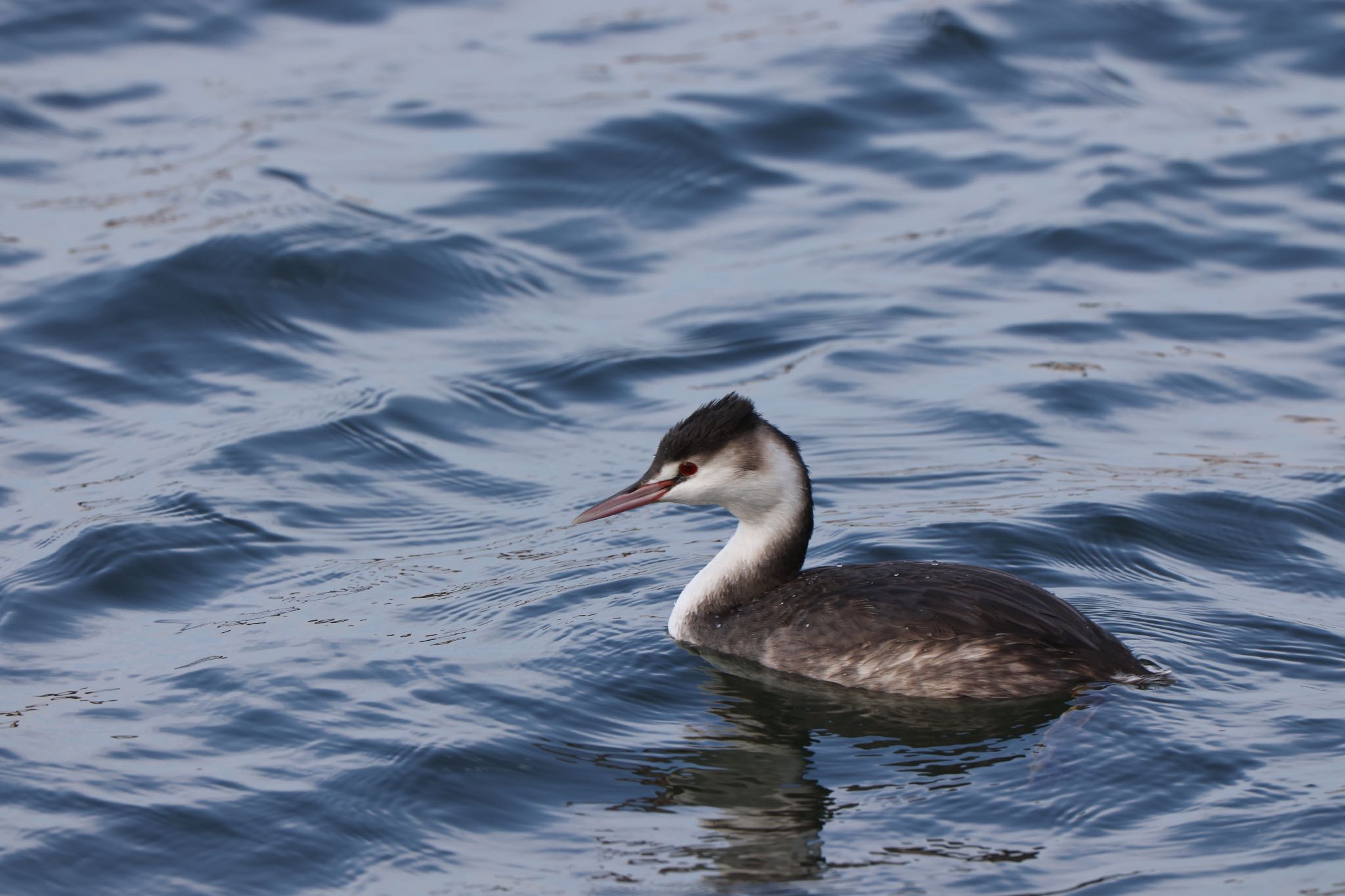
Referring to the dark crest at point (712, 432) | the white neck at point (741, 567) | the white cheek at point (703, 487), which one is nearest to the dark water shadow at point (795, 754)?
the white neck at point (741, 567)

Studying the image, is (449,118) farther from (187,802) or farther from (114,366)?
(187,802)

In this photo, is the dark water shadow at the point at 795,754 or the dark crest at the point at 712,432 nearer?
the dark water shadow at the point at 795,754

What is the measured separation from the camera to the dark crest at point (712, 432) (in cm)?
766

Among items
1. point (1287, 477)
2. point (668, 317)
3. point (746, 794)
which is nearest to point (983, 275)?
point (668, 317)

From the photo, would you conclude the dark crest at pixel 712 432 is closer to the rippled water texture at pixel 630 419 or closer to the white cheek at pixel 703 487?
the white cheek at pixel 703 487

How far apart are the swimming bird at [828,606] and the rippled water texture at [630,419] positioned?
0.14m

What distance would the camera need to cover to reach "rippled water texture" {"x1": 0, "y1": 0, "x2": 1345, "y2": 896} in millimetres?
6219

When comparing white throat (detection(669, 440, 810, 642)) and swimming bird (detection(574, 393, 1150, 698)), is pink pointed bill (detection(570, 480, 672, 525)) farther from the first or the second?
white throat (detection(669, 440, 810, 642))

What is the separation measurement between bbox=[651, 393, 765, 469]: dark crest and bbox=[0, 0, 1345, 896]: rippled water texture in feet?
2.69

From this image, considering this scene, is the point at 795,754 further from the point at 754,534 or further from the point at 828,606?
the point at 754,534

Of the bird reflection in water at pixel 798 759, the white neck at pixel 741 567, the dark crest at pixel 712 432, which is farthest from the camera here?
the white neck at pixel 741 567

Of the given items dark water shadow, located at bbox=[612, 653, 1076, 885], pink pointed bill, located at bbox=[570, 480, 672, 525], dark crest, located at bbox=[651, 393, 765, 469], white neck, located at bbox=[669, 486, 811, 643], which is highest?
dark crest, located at bbox=[651, 393, 765, 469]

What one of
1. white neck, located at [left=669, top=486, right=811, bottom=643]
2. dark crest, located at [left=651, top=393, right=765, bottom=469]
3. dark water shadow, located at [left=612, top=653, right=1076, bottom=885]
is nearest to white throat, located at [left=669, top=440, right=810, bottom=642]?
white neck, located at [left=669, top=486, right=811, bottom=643]

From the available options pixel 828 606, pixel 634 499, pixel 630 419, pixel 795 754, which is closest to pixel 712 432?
pixel 634 499
